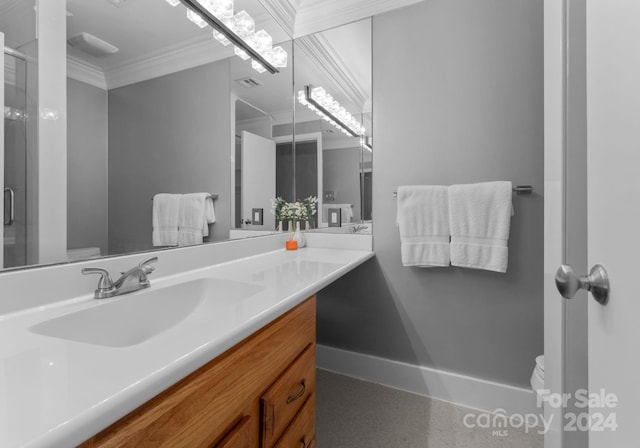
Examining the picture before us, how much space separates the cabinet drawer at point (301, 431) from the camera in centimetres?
83

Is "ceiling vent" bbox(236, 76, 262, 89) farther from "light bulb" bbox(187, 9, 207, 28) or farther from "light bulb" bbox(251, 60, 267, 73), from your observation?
"light bulb" bbox(187, 9, 207, 28)

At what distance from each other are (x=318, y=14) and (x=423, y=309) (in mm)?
2002

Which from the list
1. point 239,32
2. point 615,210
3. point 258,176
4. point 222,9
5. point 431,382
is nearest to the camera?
point 615,210

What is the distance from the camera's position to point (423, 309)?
69.1 inches

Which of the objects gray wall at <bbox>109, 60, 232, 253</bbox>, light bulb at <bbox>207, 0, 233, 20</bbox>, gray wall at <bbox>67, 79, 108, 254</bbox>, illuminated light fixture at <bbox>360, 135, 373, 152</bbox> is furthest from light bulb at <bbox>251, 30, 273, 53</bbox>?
gray wall at <bbox>67, 79, 108, 254</bbox>

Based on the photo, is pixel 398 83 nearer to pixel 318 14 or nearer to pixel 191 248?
pixel 318 14

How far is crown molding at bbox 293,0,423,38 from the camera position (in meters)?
1.80

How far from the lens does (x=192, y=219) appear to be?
1.28m

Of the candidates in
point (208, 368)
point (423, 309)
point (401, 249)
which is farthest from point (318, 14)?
point (208, 368)

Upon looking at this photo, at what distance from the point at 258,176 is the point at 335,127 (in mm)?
670

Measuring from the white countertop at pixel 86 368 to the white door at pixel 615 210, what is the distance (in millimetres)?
630

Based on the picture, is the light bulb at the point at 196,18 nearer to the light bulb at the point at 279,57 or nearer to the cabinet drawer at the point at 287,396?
the light bulb at the point at 279,57

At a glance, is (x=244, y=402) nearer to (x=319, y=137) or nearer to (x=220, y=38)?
(x=220, y=38)

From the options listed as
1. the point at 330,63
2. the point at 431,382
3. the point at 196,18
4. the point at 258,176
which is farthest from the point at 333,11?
the point at 431,382
